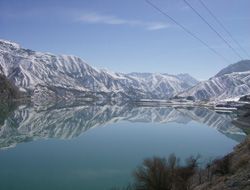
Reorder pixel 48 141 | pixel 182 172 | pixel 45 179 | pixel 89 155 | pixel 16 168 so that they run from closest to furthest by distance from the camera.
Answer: pixel 182 172 → pixel 45 179 → pixel 16 168 → pixel 89 155 → pixel 48 141

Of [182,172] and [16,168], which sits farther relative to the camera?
[16,168]

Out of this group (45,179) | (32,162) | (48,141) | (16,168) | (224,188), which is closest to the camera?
(224,188)

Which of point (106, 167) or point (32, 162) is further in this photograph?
point (32, 162)

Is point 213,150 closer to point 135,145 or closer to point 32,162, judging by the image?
point 135,145

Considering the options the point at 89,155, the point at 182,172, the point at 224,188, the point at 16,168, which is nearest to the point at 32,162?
the point at 16,168

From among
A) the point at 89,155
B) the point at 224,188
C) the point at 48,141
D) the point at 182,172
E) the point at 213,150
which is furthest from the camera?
the point at 48,141

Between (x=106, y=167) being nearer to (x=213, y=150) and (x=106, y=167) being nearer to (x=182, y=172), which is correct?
(x=182, y=172)

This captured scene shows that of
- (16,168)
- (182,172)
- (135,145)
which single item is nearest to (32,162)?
(16,168)

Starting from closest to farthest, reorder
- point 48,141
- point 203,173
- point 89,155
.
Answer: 1. point 203,173
2. point 89,155
3. point 48,141

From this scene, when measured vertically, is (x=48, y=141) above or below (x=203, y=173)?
above
